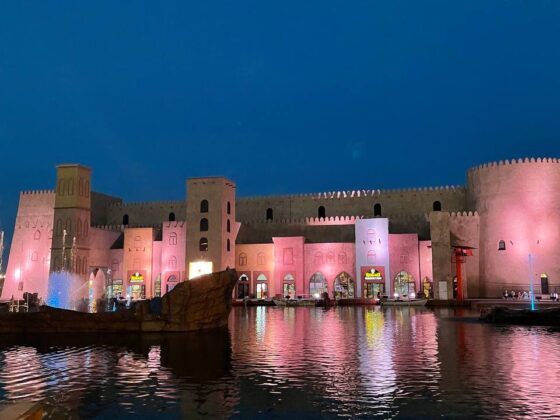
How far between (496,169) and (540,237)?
5358 mm

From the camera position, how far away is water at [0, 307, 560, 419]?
25.4 feet

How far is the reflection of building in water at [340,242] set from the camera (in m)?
36.1

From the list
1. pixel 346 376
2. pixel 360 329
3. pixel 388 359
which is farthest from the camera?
pixel 360 329

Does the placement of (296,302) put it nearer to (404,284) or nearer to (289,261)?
(289,261)

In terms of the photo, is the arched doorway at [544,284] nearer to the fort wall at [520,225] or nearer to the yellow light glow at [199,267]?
the fort wall at [520,225]

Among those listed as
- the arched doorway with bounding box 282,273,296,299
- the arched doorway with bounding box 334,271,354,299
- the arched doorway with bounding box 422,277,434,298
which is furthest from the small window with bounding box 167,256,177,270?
the arched doorway with bounding box 422,277,434,298

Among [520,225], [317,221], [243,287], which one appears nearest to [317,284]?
[317,221]

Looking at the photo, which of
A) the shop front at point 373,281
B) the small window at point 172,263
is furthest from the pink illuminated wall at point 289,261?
the small window at point 172,263

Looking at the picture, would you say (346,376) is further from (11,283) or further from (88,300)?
(11,283)

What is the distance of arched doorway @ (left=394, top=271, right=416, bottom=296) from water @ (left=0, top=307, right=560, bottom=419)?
19934 mm

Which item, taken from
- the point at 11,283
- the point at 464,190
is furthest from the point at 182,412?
the point at 11,283

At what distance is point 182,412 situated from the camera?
298 inches

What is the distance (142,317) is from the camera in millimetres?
18438

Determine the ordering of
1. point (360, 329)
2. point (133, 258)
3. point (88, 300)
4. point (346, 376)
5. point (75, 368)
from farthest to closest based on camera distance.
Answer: point (133, 258) < point (88, 300) < point (360, 329) < point (75, 368) < point (346, 376)
